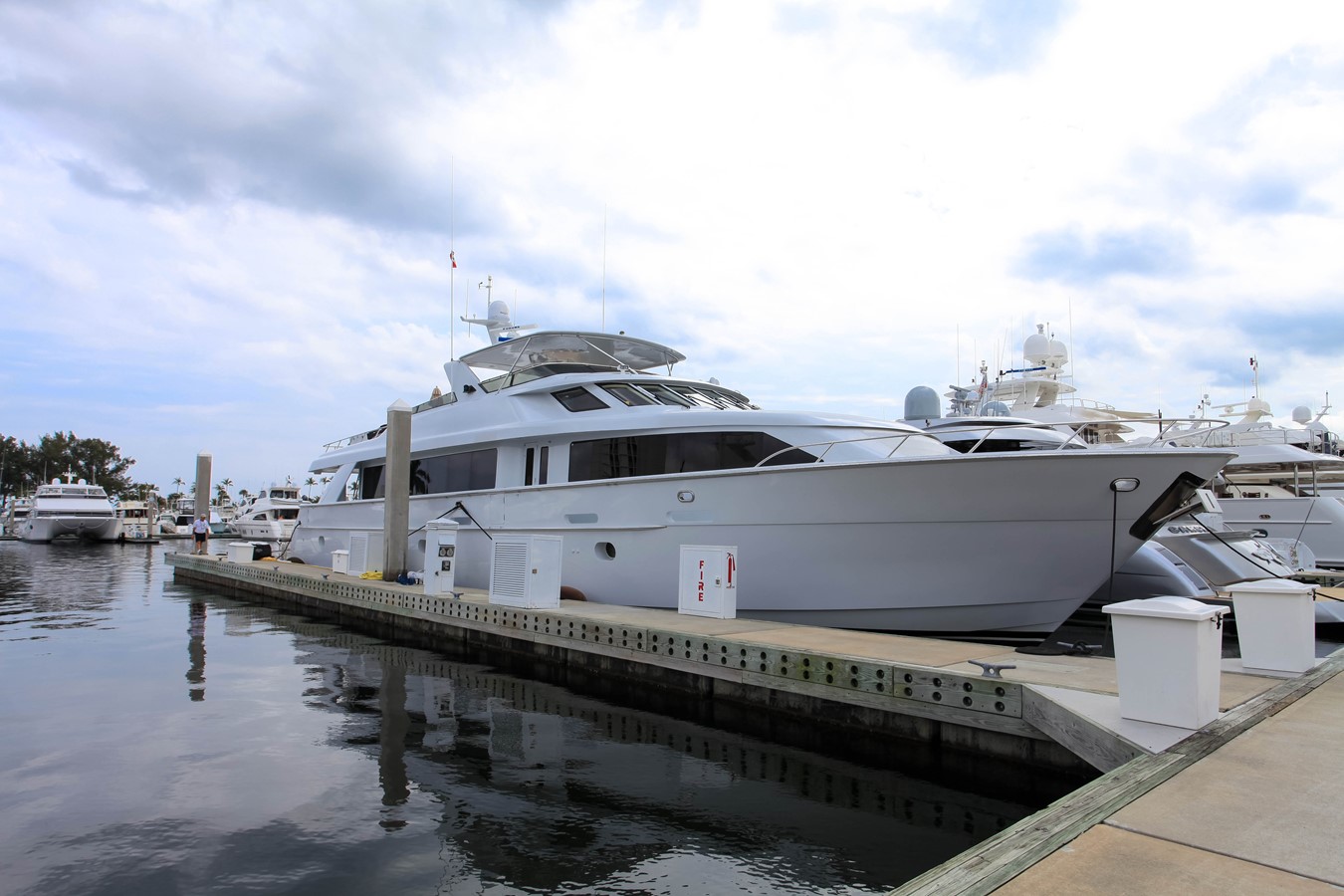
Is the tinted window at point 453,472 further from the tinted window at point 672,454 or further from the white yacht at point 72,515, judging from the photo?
the white yacht at point 72,515

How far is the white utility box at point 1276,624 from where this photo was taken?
214 inches

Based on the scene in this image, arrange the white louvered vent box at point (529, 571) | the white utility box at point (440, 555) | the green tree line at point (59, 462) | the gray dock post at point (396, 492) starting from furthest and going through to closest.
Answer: the green tree line at point (59, 462) → the gray dock post at point (396, 492) → the white utility box at point (440, 555) → the white louvered vent box at point (529, 571)

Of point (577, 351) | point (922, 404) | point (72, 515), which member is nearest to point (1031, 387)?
point (922, 404)

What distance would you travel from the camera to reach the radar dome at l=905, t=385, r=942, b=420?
63.1 ft

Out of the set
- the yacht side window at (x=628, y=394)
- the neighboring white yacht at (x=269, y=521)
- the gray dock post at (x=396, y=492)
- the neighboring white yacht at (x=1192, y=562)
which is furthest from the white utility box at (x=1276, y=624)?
the neighboring white yacht at (x=269, y=521)

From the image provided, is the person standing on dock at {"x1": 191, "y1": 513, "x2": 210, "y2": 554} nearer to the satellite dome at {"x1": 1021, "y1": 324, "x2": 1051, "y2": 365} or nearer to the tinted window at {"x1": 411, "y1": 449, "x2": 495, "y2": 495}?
the tinted window at {"x1": 411, "y1": 449, "x2": 495, "y2": 495}

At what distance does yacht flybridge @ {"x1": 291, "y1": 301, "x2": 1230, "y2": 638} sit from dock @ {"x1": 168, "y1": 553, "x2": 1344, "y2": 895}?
94 cm

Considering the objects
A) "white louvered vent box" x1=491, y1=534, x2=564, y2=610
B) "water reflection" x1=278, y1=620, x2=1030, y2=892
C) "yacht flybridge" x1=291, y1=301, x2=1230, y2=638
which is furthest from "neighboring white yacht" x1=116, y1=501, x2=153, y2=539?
"water reflection" x1=278, y1=620, x2=1030, y2=892

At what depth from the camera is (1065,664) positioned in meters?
5.96

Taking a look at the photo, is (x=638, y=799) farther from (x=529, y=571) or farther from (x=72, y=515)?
(x=72, y=515)

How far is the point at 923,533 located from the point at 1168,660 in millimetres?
3988

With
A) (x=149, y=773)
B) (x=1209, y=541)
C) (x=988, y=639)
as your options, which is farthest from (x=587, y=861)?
(x=1209, y=541)

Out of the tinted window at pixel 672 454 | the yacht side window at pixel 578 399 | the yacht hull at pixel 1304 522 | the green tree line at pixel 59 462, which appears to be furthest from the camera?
the green tree line at pixel 59 462

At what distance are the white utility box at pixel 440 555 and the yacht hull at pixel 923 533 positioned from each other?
3041 millimetres
